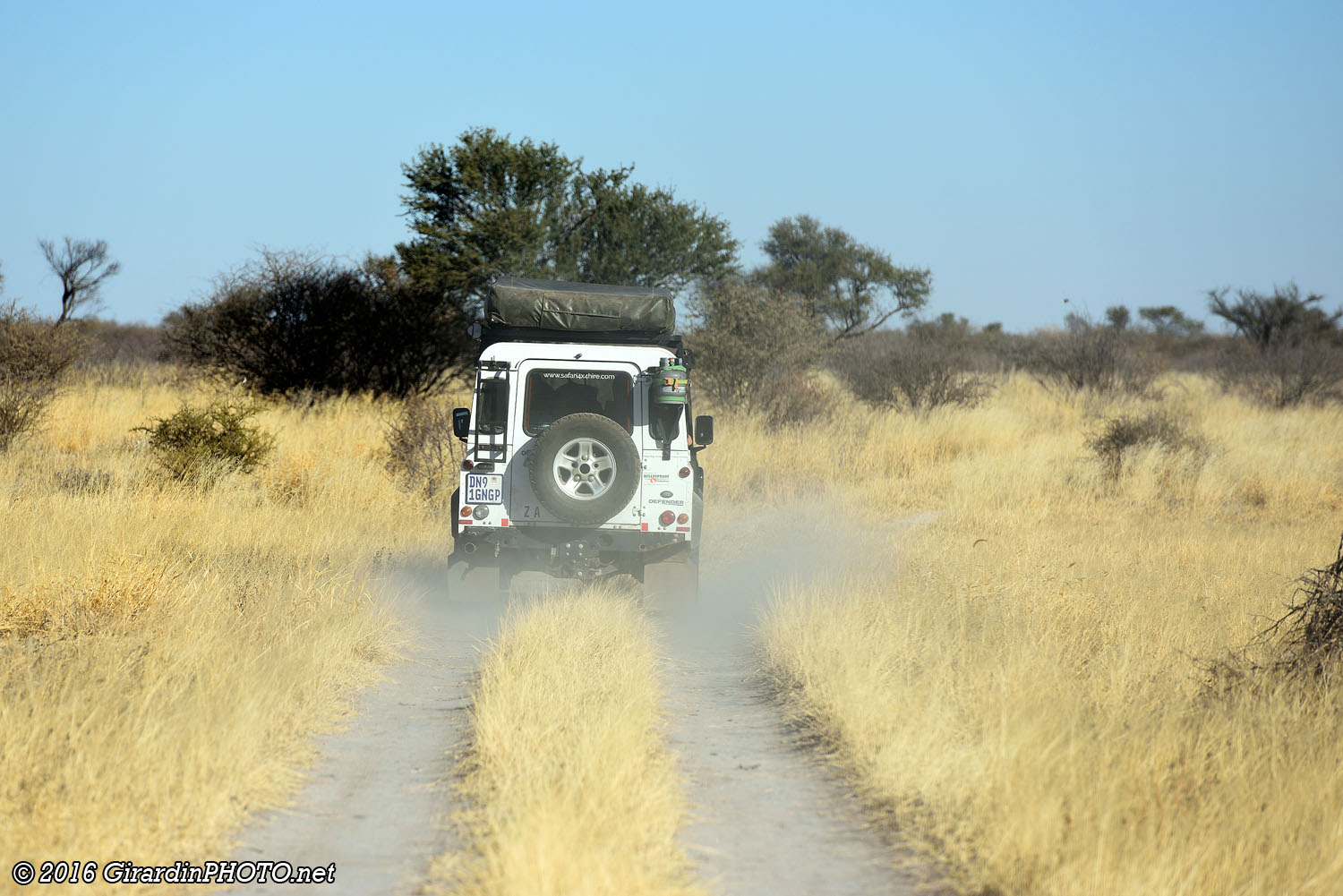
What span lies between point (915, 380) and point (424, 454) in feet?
40.3

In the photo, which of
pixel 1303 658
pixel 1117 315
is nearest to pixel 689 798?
pixel 1303 658

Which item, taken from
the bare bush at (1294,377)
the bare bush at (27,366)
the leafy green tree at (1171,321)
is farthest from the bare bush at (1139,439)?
the leafy green tree at (1171,321)

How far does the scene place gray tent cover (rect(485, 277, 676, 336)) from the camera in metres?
9.34

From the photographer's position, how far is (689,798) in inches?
183

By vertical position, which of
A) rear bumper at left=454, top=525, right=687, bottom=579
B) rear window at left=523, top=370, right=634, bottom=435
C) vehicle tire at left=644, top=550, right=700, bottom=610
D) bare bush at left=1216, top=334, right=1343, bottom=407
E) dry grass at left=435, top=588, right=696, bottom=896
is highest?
bare bush at left=1216, top=334, right=1343, bottom=407

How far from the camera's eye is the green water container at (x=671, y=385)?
8.48m

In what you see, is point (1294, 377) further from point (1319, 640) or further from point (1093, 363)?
point (1319, 640)

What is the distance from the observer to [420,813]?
14.6ft

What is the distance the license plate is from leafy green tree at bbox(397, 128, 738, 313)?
16.8 metres

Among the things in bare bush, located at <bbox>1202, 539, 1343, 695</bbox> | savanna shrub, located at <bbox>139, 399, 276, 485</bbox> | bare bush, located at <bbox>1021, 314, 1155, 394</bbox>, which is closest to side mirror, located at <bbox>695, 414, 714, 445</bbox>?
bare bush, located at <bbox>1202, 539, 1343, 695</bbox>

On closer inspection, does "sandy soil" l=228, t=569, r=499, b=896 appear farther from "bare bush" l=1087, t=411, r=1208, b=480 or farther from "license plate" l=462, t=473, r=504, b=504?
"bare bush" l=1087, t=411, r=1208, b=480

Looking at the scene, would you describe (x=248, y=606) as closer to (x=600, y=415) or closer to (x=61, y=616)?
(x=61, y=616)

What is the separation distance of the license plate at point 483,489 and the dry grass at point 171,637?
1.10 m

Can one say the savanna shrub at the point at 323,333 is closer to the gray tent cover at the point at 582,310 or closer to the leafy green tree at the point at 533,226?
the leafy green tree at the point at 533,226
